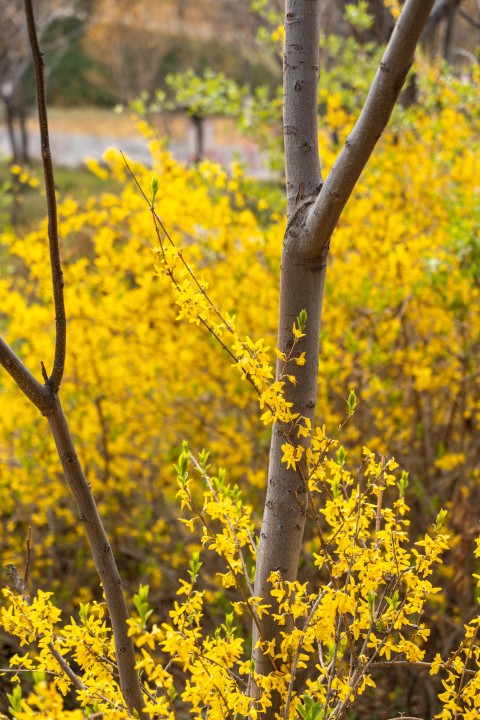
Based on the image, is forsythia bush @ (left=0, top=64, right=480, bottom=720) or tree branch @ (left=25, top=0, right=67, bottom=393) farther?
forsythia bush @ (left=0, top=64, right=480, bottom=720)

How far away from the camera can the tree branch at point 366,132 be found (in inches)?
49.0

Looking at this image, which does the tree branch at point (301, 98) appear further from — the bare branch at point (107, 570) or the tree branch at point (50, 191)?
the bare branch at point (107, 570)

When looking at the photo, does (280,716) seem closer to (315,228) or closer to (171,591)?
(315,228)

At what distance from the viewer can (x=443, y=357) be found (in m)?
4.29

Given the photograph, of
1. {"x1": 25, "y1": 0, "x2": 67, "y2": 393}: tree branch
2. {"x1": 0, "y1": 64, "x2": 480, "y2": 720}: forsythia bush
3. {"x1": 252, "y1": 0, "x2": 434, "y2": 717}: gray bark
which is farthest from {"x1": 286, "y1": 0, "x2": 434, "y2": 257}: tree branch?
{"x1": 0, "y1": 64, "x2": 480, "y2": 720}: forsythia bush

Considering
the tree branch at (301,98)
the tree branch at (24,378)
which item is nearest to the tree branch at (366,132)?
the tree branch at (301,98)

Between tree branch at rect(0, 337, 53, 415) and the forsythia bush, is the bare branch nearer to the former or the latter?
tree branch at rect(0, 337, 53, 415)

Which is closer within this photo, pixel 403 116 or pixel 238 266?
pixel 238 266

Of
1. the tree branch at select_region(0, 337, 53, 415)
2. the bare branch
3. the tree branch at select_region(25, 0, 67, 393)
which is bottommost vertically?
the bare branch

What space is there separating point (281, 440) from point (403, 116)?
149 inches

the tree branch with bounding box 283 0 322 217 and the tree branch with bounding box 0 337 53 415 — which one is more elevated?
the tree branch with bounding box 283 0 322 217

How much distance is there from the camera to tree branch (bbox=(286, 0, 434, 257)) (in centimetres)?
124

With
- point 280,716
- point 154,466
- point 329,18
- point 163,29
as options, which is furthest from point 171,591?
point 163,29

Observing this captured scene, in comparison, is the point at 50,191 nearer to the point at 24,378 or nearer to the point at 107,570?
the point at 24,378
